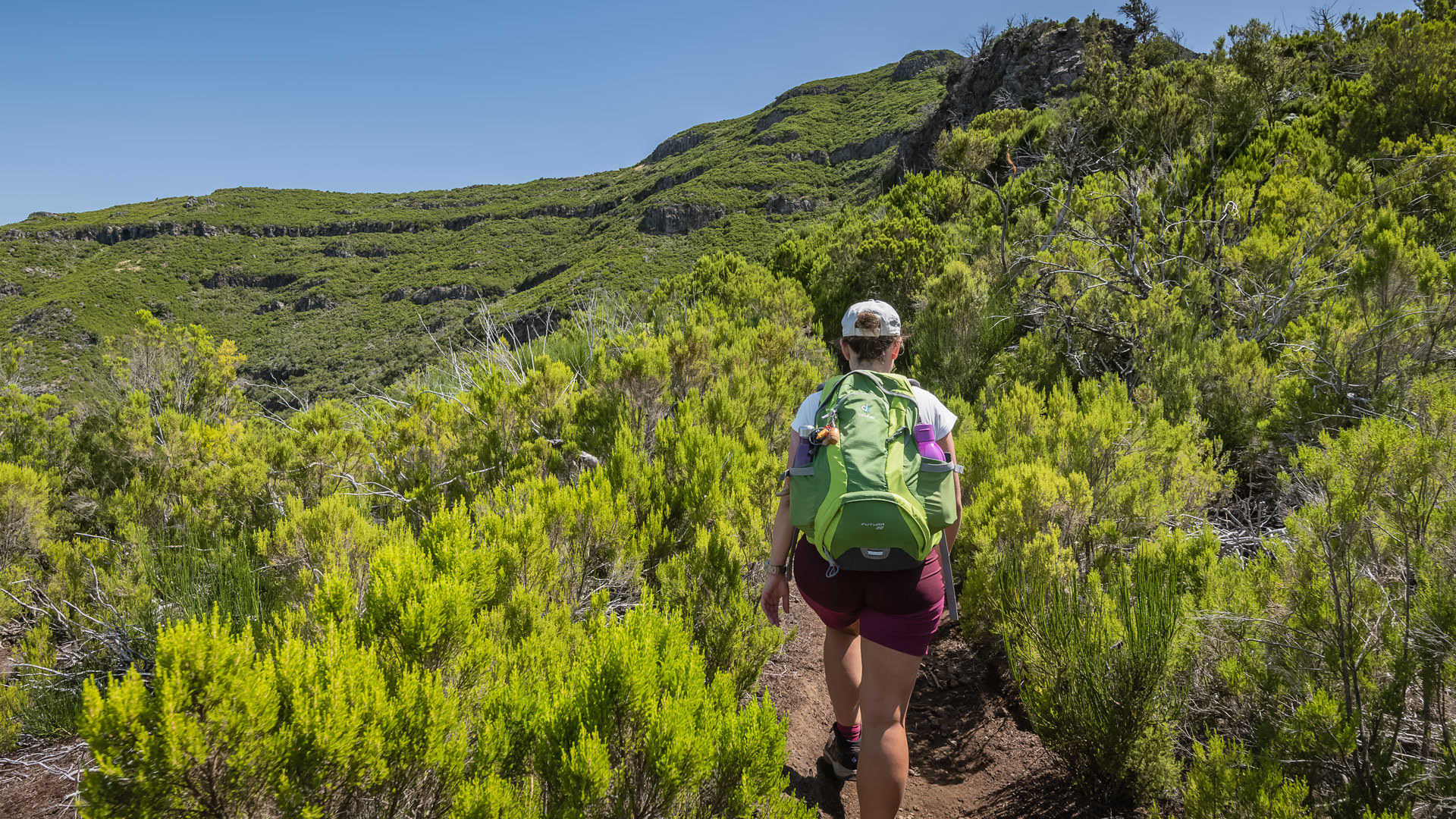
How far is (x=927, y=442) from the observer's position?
2.02 m

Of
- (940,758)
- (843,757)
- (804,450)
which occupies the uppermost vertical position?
(804,450)

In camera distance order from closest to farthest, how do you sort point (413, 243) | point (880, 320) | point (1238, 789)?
point (1238, 789) → point (880, 320) → point (413, 243)

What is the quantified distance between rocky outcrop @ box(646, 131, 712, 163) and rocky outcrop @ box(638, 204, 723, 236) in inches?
1924

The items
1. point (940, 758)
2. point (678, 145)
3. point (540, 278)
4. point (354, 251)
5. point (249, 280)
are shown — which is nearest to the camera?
point (940, 758)

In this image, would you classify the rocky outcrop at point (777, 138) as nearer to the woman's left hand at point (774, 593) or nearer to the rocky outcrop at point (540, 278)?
the rocky outcrop at point (540, 278)

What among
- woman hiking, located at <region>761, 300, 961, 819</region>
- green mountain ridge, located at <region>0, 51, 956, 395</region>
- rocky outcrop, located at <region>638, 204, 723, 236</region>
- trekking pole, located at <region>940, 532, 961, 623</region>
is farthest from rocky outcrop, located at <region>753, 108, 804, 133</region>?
trekking pole, located at <region>940, 532, 961, 623</region>

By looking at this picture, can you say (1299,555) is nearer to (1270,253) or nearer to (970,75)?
(1270,253)

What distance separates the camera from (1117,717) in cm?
219

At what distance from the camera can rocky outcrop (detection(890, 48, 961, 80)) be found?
287 feet

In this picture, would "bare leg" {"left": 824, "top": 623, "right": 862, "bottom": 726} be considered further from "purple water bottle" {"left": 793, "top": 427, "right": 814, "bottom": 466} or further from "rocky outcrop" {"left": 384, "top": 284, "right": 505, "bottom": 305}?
"rocky outcrop" {"left": 384, "top": 284, "right": 505, "bottom": 305}

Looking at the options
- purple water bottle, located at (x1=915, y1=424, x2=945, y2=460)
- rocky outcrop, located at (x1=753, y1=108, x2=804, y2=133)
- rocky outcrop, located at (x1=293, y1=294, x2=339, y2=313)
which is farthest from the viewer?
rocky outcrop, located at (x1=753, y1=108, x2=804, y2=133)

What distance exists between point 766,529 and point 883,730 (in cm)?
157

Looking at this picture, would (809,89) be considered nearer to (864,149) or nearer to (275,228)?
(864,149)

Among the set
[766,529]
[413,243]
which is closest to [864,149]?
[413,243]
